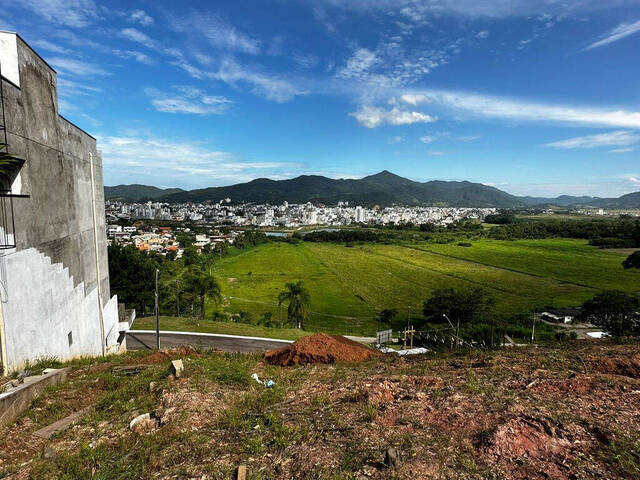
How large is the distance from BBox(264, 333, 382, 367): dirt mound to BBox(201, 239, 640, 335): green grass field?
84.9 ft

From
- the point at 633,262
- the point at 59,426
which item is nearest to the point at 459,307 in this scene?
the point at 59,426

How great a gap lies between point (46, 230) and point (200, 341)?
12.0 metres

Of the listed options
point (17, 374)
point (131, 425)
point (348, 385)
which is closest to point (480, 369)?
point (348, 385)

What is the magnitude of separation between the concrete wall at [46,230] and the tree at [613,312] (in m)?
38.6

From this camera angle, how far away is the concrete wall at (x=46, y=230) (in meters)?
7.20

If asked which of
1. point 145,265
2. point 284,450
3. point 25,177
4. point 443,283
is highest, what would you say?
point 25,177

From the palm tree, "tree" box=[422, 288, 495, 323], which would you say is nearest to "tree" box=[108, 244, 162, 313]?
the palm tree

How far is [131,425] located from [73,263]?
706 centimetres

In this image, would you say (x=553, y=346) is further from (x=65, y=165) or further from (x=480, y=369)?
(x=65, y=165)

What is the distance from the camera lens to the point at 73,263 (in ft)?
34.5

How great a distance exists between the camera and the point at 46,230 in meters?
8.63

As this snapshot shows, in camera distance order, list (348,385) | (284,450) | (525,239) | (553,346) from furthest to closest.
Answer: (525,239) < (553,346) < (348,385) < (284,450)

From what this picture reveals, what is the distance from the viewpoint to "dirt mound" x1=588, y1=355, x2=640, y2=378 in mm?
7730

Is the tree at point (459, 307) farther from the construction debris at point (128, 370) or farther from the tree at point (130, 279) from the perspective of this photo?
the construction debris at point (128, 370)
